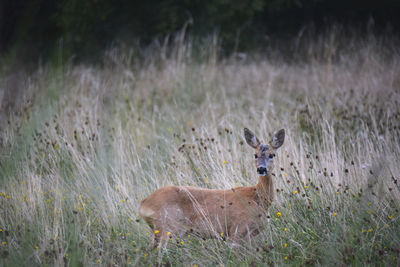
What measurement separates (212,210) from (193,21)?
9.88 meters


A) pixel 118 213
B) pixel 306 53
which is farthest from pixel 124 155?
pixel 306 53

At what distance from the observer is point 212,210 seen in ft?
12.3

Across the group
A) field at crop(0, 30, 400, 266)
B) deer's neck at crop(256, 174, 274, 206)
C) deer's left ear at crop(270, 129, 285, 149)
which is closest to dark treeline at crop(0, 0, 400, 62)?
field at crop(0, 30, 400, 266)

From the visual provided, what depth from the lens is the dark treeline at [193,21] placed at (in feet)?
38.1

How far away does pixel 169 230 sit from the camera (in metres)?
3.60

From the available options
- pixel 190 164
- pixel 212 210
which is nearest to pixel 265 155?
pixel 212 210

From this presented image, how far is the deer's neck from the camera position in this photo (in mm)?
3777

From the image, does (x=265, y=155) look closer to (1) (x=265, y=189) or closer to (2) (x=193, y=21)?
(1) (x=265, y=189)

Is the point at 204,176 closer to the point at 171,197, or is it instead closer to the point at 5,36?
the point at 171,197

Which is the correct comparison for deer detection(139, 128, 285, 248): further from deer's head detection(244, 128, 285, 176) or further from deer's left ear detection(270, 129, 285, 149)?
deer's left ear detection(270, 129, 285, 149)

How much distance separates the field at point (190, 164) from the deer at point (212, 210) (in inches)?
4.1

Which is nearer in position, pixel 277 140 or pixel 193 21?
pixel 277 140

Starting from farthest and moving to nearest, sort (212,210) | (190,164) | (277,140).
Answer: (190,164), (277,140), (212,210)

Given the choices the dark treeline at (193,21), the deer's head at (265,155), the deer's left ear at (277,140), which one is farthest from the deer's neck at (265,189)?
the dark treeline at (193,21)
